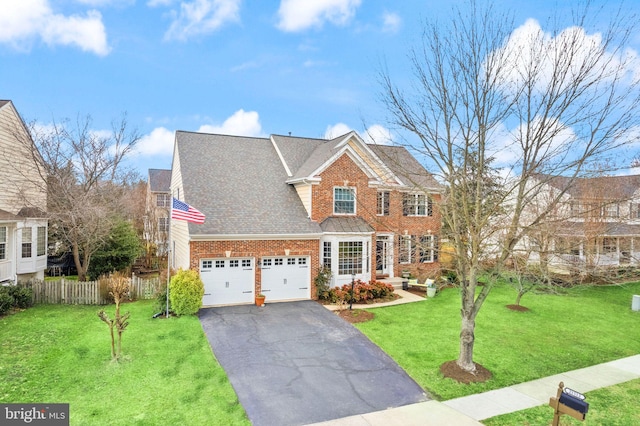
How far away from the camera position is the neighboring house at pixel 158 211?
3119 cm

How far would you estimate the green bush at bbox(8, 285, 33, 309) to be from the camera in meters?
14.2

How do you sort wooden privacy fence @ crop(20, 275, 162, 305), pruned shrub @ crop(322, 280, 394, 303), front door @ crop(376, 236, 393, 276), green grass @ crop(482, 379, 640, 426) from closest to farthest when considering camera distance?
green grass @ crop(482, 379, 640, 426) < wooden privacy fence @ crop(20, 275, 162, 305) < pruned shrub @ crop(322, 280, 394, 303) < front door @ crop(376, 236, 393, 276)

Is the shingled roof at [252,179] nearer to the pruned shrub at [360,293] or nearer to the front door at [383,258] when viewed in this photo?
the front door at [383,258]

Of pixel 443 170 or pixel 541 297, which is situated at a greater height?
pixel 443 170

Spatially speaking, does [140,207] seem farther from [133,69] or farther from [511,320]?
[511,320]

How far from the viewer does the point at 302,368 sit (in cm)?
960

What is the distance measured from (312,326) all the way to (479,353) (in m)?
5.79

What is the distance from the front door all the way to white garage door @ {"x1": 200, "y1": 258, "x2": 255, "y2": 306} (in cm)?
794

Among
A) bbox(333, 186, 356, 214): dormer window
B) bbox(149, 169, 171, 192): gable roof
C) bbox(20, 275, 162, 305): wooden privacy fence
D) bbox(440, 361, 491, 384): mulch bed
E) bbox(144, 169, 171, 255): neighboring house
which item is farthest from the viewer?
bbox(149, 169, 171, 192): gable roof

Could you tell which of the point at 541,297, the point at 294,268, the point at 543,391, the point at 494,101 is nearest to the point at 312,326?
the point at 294,268

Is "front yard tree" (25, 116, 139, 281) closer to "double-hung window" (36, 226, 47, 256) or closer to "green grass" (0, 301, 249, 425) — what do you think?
"double-hung window" (36, 226, 47, 256)

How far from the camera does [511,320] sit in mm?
14602

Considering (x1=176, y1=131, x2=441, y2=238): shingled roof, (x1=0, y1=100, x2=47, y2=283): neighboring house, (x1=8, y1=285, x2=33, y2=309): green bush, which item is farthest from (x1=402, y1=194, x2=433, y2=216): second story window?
(x1=0, y1=100, x2=47, y2=283): neighboring house

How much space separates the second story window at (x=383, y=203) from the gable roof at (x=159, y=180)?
31229 millimetres
